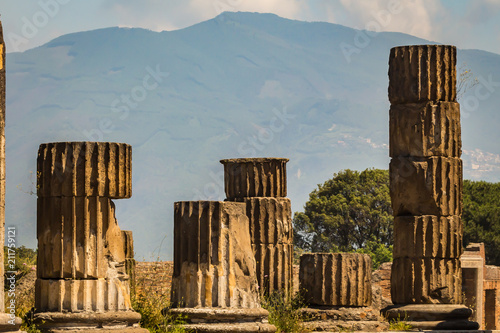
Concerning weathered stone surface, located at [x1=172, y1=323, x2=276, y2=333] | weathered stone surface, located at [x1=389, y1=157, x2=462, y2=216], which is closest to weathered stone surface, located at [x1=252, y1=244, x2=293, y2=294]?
weathered stone surface, located at [x1=389, y1=157, x2=462, y2=216]

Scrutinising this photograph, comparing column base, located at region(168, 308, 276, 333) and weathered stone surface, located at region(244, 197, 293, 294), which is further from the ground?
weathered stone surface, located at region(244, 197, 293, 294)

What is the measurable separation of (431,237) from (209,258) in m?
5.73

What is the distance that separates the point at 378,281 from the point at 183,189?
5679 inches

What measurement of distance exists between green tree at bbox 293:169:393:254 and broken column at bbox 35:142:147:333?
40816mm

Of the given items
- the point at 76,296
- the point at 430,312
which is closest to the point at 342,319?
the point at 430,312

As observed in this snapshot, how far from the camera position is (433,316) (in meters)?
17.5

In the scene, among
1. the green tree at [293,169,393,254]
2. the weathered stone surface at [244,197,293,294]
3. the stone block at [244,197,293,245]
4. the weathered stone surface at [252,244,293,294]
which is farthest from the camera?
the green tree at [293,169,393,254]

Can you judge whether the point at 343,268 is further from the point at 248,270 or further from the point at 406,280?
the point at 248,270

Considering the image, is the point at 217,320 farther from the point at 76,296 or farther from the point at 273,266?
the point at 273,266

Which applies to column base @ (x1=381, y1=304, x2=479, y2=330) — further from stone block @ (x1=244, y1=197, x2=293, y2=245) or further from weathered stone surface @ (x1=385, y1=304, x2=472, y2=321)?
stone block @ (x1=244, y1=197, x2=293, y2=245)

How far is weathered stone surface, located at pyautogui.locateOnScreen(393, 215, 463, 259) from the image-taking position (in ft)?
58.5

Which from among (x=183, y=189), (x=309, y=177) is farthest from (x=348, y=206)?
(x=309, y=177)

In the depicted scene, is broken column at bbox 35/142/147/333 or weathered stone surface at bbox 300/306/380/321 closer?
broken column at bbox 35/142/147/333

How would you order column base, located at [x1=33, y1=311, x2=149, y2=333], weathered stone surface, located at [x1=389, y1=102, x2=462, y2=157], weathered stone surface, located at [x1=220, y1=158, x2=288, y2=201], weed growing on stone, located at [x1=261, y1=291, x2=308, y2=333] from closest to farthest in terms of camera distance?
column base, located at [x1=33, y1=311, x2=149, y2=333] → weed growing on stone, located at [x1=261, y1=291, x2=308, y2=333] → weathered stone surface, located at [x1=389, y1=102, x2=462, y2=157] → weathered stone surface, located at [x1=220, y1=158, x2=288, y2=201]
